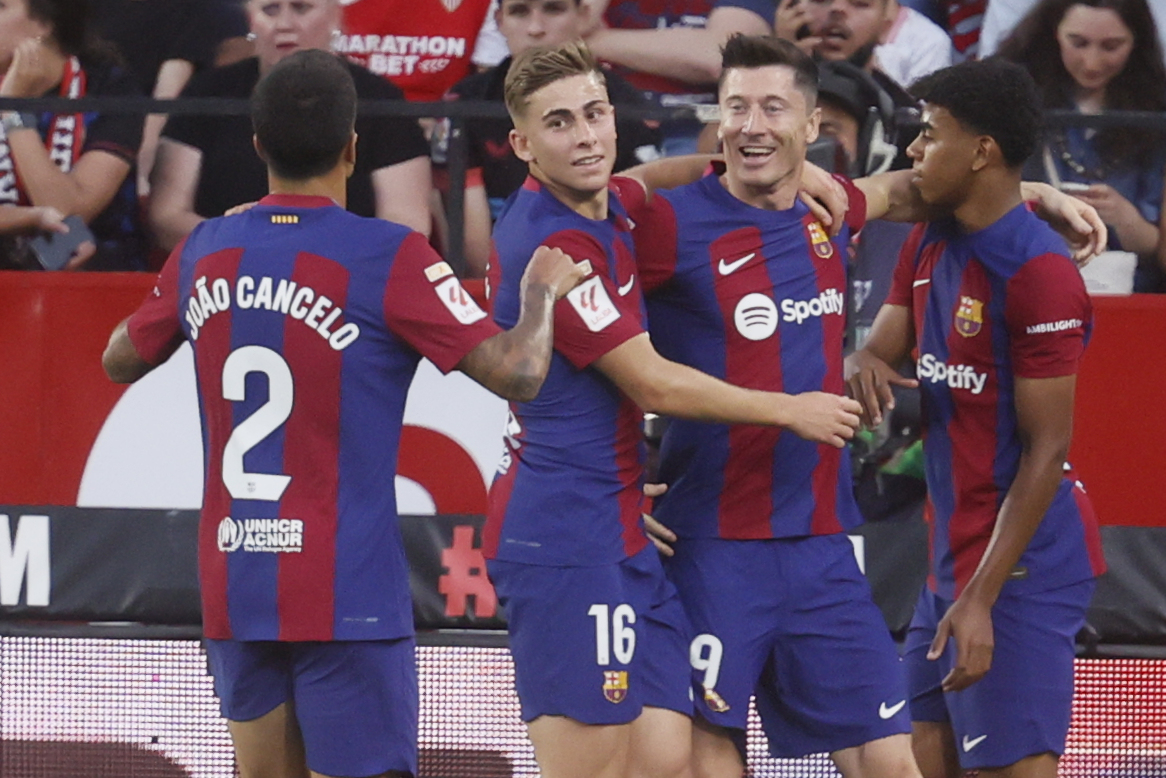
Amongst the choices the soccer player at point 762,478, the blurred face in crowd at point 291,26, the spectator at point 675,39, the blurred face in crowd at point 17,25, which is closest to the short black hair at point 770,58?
the soccer player at point 762,478

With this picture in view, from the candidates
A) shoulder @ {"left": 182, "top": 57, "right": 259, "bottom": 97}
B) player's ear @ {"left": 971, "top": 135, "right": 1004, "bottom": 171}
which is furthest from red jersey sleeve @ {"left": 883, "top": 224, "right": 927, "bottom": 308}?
shoulder @ {"left": 182, "top": 57, "right": 259, "bottom": 97}

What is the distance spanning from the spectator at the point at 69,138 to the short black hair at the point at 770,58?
A: 95.5 inches

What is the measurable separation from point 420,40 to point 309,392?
3.00 meters

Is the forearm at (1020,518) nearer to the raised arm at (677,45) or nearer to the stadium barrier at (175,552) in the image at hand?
the stadium barrier at (175,552)

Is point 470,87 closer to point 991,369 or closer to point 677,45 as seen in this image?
point 677,45

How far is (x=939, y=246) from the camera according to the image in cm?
419

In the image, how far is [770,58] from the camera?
3.93 meters

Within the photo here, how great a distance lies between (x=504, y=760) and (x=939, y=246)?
85.7 inches

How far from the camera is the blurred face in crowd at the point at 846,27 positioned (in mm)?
5746

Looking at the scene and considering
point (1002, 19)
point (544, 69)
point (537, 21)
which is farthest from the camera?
point (1002, 19)

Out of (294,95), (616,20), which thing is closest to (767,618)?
(294,95)

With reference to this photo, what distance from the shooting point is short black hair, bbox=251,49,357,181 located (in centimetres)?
334

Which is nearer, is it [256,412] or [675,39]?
[256,412]

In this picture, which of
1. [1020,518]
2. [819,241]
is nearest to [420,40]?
[819,241]
